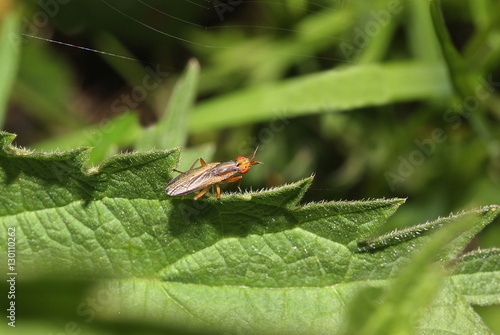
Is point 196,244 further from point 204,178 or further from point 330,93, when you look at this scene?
point 330,93

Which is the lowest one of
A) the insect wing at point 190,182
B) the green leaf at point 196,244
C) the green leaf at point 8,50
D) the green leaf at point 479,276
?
the green leaf at point 479,276

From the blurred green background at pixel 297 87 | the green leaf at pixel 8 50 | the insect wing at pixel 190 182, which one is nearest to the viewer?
the insect wing at pixel 190 182

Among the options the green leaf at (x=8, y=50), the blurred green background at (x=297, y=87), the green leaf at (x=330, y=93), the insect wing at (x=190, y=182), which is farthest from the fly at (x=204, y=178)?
the green leaf at (x=8, y=50)

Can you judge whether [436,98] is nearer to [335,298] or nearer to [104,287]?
[335,298]

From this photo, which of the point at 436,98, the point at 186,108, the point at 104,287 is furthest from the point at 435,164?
the point at 104,287

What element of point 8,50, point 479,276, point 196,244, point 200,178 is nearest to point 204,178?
point 200,178

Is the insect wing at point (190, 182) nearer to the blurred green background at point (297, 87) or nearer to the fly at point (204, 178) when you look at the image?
the fly at point (204, 178)
